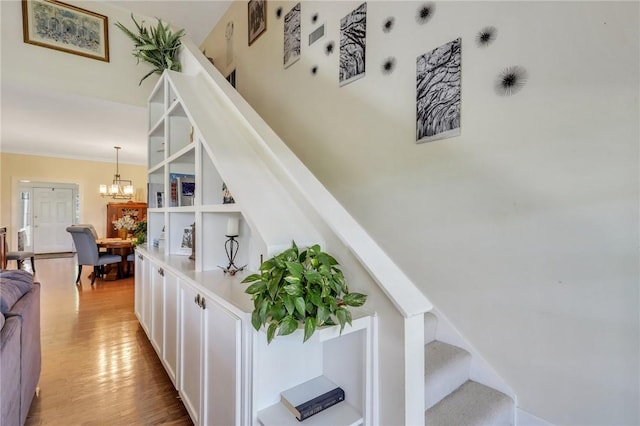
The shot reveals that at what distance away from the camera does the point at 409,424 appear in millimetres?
903

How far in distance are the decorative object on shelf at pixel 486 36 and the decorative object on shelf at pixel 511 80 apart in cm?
18

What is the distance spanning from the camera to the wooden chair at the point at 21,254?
5.01 m

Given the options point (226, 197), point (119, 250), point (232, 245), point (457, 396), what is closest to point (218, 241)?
point (232, 245)

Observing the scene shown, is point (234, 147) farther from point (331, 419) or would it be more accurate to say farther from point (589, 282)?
point (589, 282)

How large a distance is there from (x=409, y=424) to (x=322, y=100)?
7.28 feet

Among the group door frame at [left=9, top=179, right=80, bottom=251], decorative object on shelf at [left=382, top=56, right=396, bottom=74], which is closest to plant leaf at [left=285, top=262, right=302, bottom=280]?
decorative object on shelf at [left=382, top=56, right=396, bottom=74]

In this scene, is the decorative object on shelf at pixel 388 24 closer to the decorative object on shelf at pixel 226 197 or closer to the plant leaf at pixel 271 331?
the decorative object on shelf at pixel 226 197

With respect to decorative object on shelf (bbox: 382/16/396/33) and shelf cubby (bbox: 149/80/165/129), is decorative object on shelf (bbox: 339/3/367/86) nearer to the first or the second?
decorative object on shelf (bbox: 382/16/396/33)


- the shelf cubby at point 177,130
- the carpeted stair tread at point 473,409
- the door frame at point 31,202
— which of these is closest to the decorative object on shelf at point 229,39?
the shelf cubby at point 177,130

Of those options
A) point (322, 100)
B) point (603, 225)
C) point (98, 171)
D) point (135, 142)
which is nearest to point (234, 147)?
point (322, 100)

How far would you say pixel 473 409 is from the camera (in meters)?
1.38

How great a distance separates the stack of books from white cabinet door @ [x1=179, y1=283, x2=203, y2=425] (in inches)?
22.3

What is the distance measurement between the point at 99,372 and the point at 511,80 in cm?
322

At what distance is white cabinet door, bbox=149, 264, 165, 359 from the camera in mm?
2064
